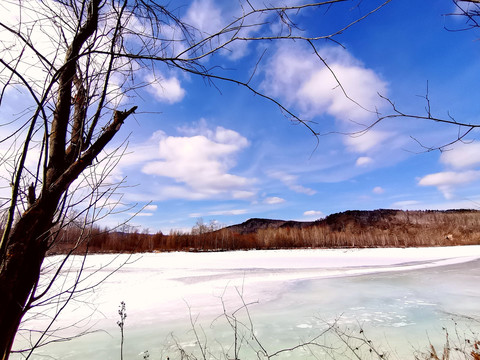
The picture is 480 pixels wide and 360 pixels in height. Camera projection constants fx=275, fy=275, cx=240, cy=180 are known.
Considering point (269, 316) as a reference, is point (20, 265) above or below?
above

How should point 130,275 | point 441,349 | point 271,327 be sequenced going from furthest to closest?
point 130,275 < point 271,327 < point 441,349

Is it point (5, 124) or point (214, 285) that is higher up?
point (5, 124)

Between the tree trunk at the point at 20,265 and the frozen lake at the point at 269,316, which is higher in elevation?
the tree trunk at the point at 20,265

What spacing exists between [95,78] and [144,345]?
4.08m

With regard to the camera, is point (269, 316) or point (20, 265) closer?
point (20, 265)

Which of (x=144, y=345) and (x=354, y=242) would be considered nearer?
(x=144, y=345)

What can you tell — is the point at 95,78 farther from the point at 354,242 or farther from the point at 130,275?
the point at 354,242

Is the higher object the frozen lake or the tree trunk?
the tree trunk

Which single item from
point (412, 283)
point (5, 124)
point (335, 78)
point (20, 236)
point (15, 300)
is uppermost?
point (335, 78)

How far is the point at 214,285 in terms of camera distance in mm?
8781

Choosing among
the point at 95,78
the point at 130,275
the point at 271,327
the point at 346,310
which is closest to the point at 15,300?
the point at 95,78

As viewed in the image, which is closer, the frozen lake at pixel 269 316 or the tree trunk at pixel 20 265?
the tree trunk at pixel 20 265

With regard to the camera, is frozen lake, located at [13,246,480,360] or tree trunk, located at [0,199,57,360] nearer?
tree trunk, located at [0,199,57,360]

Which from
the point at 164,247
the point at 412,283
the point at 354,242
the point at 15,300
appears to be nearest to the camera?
the point at 15,300
